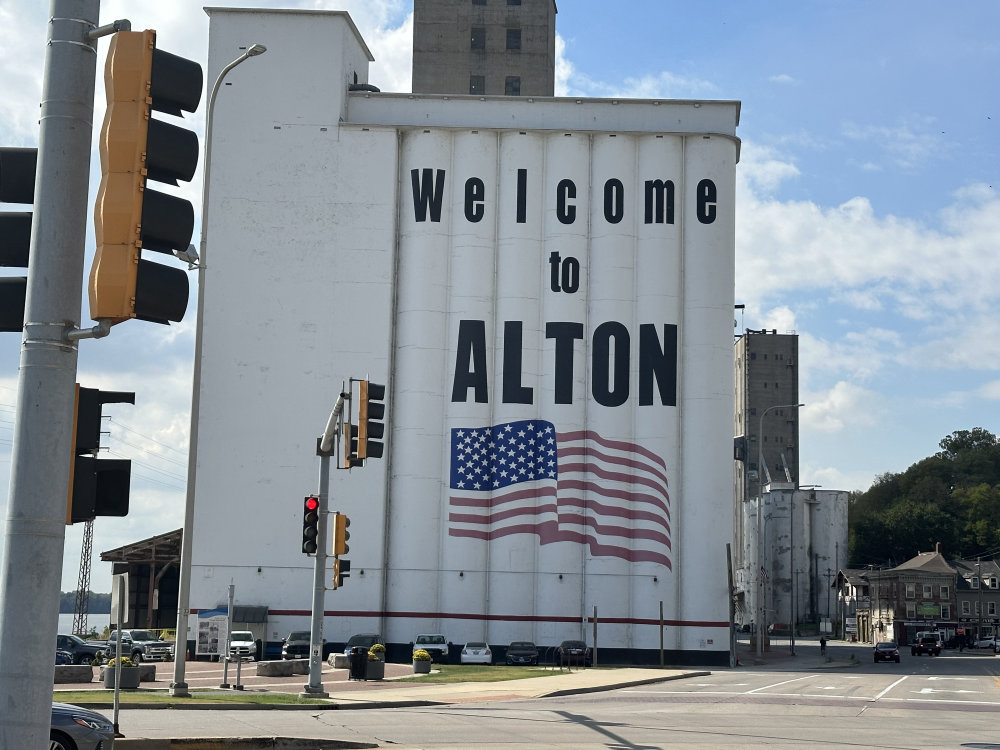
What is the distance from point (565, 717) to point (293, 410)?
126ft

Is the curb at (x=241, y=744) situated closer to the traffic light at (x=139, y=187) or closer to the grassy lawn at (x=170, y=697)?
the grassy lawn at (x=170, y=697)

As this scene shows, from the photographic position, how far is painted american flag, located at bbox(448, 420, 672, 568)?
6125 centimetres

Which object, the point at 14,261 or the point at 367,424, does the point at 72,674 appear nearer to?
the point at 367,424

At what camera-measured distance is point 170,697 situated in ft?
89.8

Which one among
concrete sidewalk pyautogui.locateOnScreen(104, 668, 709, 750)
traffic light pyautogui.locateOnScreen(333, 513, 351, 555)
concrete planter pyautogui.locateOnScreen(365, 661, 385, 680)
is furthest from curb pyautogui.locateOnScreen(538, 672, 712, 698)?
traffic light pyautogui.locateOnScreen(333, 513, 351, 555)

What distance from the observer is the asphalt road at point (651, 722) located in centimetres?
2042

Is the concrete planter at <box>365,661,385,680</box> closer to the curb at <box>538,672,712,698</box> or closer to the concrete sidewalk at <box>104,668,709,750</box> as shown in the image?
the concrete sidewalk at <box>104,668,709,750</box>

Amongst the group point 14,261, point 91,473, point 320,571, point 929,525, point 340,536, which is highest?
point 929,525

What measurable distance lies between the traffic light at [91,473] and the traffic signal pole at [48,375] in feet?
1.06

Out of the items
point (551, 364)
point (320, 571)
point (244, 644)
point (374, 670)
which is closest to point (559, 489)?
point (551, 364)

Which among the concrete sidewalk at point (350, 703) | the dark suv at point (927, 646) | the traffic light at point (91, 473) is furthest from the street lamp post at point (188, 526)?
the dark suv at point (927, 646)

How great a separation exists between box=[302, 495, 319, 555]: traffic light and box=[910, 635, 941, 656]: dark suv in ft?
240

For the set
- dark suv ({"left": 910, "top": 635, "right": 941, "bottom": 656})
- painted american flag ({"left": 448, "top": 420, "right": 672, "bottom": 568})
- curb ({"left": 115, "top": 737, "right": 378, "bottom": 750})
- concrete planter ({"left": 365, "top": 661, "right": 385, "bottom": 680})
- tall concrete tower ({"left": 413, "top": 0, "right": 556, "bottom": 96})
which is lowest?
dark suv ({"left": 910, "top": 635, "right": 941, "bottom": 656})

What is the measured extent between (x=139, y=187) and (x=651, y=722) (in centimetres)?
2035
